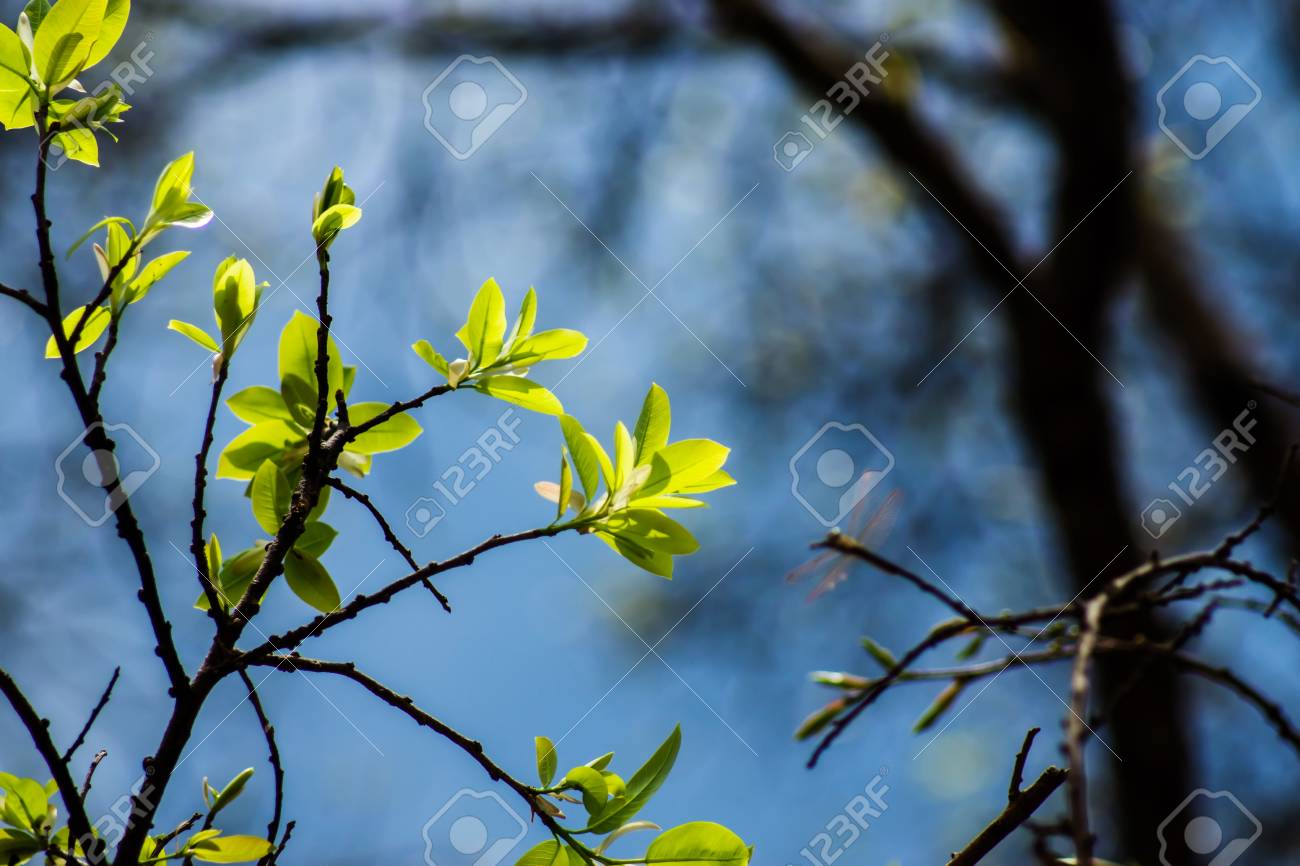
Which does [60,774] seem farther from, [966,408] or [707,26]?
[966,408]

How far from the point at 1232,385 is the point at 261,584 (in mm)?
2999

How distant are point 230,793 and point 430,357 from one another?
32 centimetres

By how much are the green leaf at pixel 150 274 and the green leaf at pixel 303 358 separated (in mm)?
85

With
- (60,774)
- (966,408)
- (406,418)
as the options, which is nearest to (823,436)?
(966,408)

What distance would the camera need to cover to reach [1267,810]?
10.7 ft

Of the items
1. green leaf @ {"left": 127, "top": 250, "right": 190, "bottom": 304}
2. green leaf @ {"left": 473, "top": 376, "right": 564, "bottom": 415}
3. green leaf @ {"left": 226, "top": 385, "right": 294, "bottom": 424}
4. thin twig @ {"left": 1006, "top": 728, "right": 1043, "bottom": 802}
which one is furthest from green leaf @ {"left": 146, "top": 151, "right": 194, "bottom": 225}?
thin twig @ {"left": 1006, "top": 728, "right": 1043, "bottom": 802}

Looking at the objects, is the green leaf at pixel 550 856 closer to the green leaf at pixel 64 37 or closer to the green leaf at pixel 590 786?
the green leaf at pixel 590 786

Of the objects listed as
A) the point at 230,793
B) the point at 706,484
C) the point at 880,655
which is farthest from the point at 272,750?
the point at 880,655

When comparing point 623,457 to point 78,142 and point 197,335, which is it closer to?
point 197,335

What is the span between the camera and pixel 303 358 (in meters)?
0.69

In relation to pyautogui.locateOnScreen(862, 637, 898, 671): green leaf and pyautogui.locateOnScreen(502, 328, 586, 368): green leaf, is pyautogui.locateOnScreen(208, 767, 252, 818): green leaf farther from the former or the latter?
pyautogui.locateOnScreen(862, 637, 898, 671): green leaf

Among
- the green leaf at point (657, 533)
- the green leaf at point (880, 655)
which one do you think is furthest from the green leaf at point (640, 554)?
the green leaf at point (880, 655)

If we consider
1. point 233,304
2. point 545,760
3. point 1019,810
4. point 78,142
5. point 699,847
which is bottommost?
point 1019,810

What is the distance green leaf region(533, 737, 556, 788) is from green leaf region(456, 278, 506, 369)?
0.27 meters
